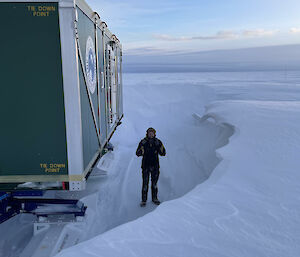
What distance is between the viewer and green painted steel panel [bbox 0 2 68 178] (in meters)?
3.40

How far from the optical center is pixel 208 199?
341 centimetres

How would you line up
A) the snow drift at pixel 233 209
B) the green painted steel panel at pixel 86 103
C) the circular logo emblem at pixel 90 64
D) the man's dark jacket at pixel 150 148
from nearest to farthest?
the snow drift at pixel 233 209
the green painted steel panel at pixel 86 103
the circular logo emblem at pixel 90 64
the man's dark jacket at pixel 150 148

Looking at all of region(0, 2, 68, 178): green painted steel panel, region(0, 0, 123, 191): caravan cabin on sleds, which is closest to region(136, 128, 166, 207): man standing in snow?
region(0, 0, 123, 191): caravan cabin on sleds

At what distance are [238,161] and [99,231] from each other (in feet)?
8.95

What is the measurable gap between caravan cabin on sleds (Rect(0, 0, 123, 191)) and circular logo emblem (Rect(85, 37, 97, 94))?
7.4 inches

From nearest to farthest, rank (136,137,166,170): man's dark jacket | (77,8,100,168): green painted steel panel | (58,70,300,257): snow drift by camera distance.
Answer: (58,70,300,257): snow drift → (77,8,100,168): green painted steel panel → (136,137,166,170): man's dark jacket

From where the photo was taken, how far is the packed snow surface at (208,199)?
2.50 metres

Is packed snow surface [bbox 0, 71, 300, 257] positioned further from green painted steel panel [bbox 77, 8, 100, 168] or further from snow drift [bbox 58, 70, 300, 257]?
green painted steel panel [bbox 77, 8, 100, 168]

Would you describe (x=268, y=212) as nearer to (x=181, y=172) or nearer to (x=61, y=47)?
(x=61, y=47)

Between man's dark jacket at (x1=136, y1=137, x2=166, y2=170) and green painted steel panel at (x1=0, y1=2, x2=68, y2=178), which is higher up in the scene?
green painted steel panel at (x1=0, y1=2, x2=68, y2=178)

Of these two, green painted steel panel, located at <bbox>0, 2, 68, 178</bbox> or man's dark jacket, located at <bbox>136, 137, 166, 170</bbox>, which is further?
man's dark jacket, located at <bbox>136, 137, 166, 170</bbox>

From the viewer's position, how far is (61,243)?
409cm

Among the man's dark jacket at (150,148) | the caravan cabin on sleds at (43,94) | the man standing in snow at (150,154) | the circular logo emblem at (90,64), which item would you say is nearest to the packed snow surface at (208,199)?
the man standing in snow at (150,154)

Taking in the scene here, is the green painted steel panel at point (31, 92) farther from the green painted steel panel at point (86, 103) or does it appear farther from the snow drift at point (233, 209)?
the snow drift at point (233, 209)
